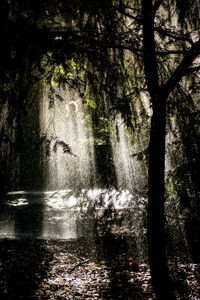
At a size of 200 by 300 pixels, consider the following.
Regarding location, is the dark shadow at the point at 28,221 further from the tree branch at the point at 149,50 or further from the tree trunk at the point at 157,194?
the tree branch at the point at 149,50

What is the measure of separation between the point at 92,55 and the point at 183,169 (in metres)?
2.31

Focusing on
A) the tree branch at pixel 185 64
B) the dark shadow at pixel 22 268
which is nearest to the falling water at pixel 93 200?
the dark shadow at pixel 22 268

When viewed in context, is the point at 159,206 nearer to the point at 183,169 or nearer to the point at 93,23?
the point at 183,169

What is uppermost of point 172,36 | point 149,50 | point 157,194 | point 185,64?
point 172,36

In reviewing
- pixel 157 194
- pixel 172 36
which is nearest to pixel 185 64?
pixel 172 36

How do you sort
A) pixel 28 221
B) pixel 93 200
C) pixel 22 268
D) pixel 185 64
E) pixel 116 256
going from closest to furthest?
pixel 185 64 → pixel 22 268 → pixel 116 256 → pixel 93 200 → pixel 28 221

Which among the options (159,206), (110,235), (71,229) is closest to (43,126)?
(159,206)

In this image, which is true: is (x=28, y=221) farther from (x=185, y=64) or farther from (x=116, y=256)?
(x=185, y=64)

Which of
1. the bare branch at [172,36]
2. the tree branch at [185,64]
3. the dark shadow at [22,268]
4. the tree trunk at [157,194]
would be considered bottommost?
the dark shadow at [22,268]

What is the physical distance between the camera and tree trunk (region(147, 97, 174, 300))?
3223 millimetres

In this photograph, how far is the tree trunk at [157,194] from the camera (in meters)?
3.22

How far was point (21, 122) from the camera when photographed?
106 inches

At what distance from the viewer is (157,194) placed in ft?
10.7

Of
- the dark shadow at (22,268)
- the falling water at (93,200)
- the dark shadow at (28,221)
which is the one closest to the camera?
the dark shadow at (22,268)
